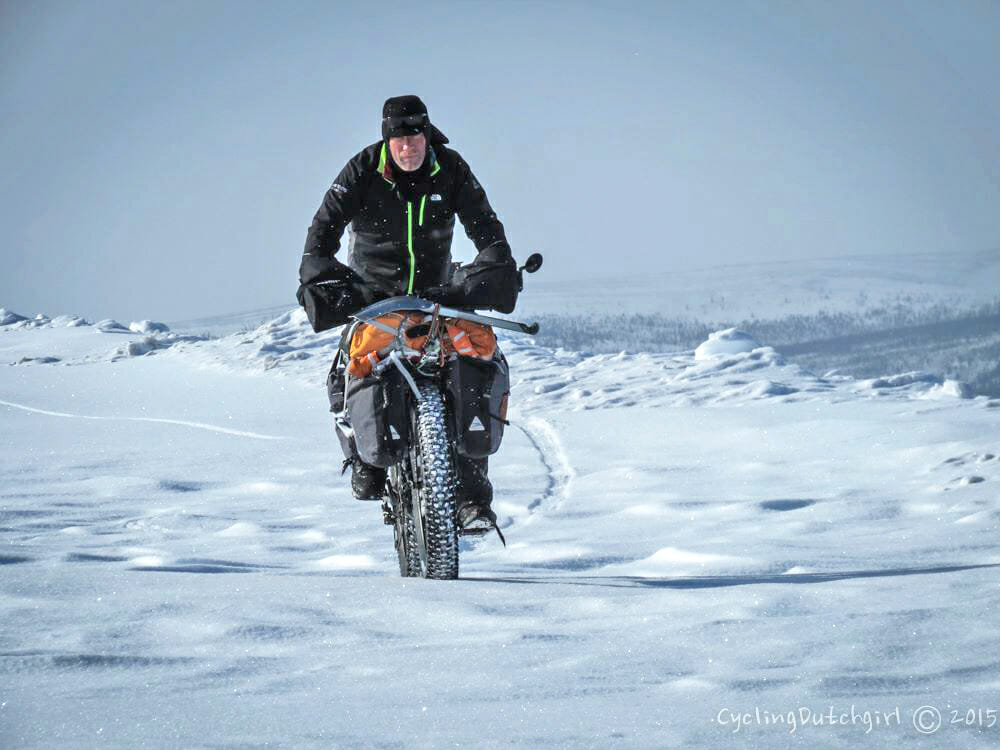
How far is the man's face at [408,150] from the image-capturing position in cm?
495

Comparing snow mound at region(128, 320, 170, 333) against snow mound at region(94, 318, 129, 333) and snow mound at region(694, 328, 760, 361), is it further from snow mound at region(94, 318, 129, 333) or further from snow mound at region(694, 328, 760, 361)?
snow mound at region(694, 328, 760, 361)

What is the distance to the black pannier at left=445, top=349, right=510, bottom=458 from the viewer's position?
189 inches

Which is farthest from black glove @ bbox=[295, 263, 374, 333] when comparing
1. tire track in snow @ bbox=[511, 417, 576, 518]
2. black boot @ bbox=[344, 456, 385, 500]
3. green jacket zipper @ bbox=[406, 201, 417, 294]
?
tire track in snow @ bbox=[511, 417, 576, 518]

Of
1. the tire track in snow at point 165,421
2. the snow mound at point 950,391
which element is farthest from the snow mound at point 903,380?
the tire track in snow at point 165,421

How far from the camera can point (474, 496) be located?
499 centimetres

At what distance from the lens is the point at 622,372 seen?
640 inches

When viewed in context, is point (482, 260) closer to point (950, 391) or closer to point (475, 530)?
point (475, 530)

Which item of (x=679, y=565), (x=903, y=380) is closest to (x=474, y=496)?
(x=679, y=565)

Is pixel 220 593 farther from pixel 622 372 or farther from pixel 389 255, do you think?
pixel 622 372

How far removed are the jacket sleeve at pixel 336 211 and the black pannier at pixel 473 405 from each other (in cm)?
79

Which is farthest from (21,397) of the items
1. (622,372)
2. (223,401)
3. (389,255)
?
(389,255)

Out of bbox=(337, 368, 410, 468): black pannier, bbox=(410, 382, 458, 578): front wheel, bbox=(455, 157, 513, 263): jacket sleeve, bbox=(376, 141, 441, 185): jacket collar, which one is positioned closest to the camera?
bbox=(410, 382, 458, 578): front wheel

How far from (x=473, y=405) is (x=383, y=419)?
391mm

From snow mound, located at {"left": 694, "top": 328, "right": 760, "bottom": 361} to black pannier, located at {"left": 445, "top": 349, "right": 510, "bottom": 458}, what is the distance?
40.0ft
